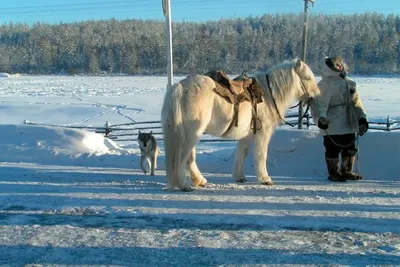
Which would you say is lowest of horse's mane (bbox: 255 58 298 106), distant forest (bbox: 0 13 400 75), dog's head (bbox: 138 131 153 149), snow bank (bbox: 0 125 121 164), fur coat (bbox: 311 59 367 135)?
snow bank (bbox: 0 125 121 164)

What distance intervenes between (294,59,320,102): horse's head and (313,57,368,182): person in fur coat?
1.00ft

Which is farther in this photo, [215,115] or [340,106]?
[340,106]

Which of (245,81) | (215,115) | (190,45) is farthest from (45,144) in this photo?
(190,45)

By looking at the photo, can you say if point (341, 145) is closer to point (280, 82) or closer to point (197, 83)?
point (280, 82)

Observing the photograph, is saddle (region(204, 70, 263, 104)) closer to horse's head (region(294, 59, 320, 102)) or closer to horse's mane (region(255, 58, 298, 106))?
horse's mane (region(255, 58, 298, 106))

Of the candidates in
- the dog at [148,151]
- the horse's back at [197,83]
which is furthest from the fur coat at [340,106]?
the dog at [148,151]

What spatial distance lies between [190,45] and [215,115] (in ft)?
310

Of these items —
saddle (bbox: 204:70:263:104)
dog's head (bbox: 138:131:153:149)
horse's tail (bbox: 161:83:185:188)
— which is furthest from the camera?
dog's head (bbox: 138:131:153:149)

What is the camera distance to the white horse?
570cm

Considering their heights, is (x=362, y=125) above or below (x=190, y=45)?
below

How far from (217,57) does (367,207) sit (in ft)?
304

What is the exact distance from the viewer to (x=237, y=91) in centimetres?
619

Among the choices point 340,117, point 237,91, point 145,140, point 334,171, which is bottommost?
point 334,171

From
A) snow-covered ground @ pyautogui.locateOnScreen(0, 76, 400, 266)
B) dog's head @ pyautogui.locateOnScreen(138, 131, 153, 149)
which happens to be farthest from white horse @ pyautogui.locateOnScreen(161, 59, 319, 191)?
dog's head @ pyautogui.locateOnScreen(138, 131, 153, 149)
